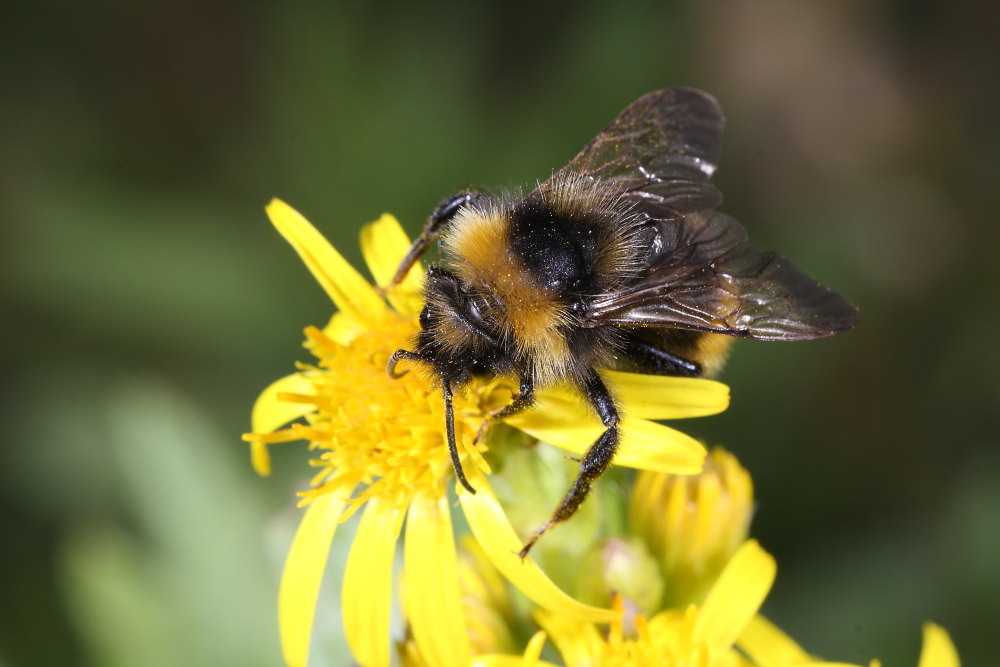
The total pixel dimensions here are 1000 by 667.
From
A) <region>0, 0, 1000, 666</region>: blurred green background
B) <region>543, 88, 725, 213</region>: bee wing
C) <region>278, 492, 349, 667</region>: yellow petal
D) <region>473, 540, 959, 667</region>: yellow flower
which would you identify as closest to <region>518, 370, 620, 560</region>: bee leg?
<region>473, 540, 959, 667</region>: yellow flower

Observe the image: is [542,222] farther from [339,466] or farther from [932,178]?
[932,178]

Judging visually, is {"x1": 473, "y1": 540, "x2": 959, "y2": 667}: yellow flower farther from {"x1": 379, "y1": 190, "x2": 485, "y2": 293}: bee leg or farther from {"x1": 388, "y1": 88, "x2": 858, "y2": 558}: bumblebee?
{"x1": 379, "y1": 190, "x2": 485, "y2": 293}: bee leg

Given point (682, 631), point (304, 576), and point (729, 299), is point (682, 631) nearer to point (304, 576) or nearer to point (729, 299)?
point (729, 299)

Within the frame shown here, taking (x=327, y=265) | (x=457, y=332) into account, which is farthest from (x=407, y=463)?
(x=327, y=265)

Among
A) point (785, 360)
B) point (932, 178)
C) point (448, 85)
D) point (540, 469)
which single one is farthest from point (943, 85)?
point (540, 469)

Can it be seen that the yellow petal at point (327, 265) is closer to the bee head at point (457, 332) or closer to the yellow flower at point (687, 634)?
the bee head at point (457, 332)

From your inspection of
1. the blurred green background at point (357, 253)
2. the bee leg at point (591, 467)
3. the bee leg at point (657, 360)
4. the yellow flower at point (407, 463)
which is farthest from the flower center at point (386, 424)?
the blurred green background at point (357, 253)
